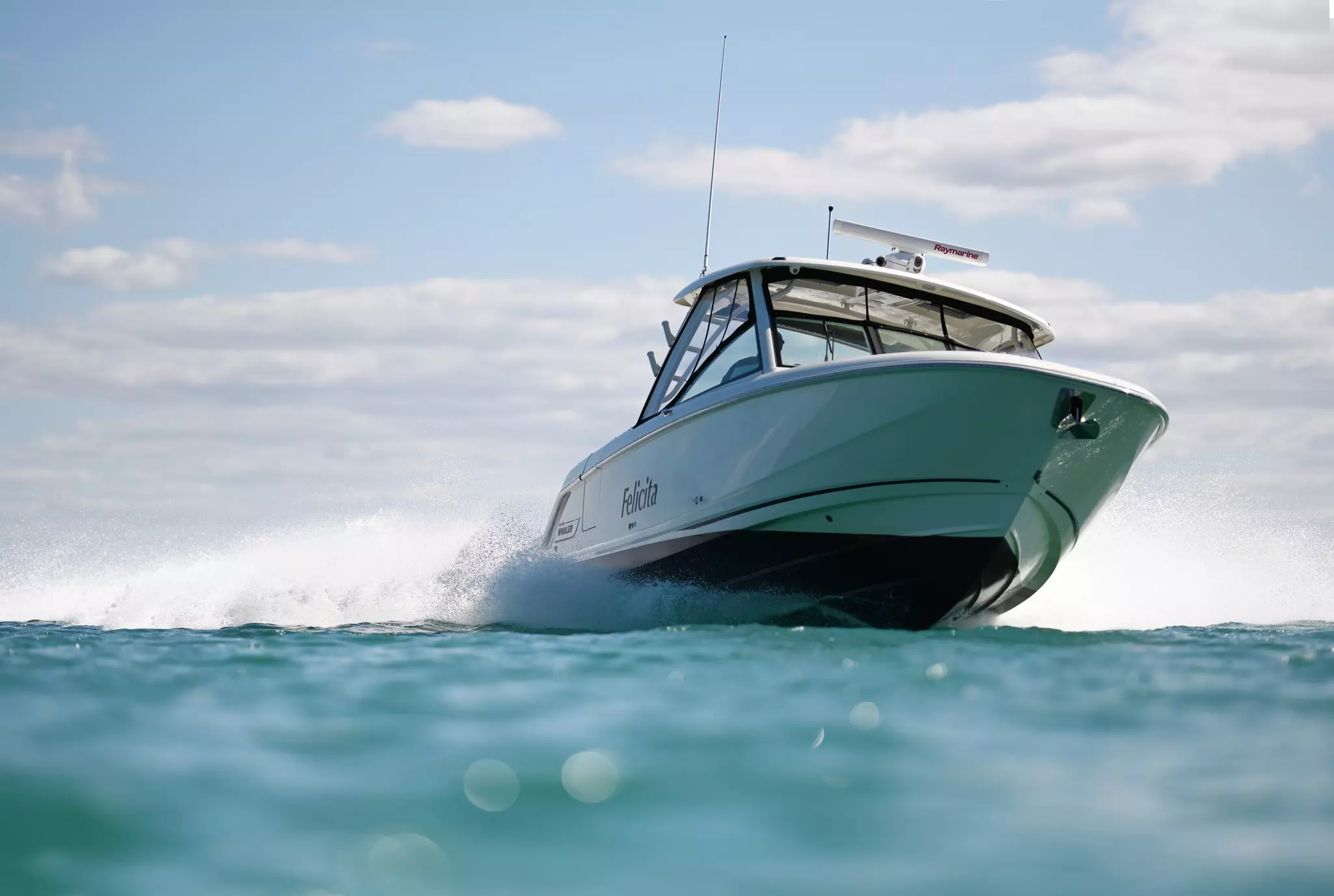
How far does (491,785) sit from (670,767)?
1.54 ft

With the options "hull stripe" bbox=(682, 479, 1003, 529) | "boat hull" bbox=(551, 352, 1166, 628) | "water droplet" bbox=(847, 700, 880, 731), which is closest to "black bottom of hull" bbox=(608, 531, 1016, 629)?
"boat hull" bbox=(551, 352, 1166, 628)

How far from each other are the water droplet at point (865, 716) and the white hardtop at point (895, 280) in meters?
4.62

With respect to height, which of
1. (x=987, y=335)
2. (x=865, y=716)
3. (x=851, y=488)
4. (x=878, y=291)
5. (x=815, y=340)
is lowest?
(x=865, y=716)

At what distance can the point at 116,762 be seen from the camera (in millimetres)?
2961

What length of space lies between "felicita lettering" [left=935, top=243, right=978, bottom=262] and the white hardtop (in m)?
0.58

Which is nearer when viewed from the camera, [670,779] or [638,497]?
[670,779]

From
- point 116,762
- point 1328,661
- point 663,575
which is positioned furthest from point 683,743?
point 663,575

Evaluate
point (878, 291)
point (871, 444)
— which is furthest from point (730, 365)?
point (871, 444)

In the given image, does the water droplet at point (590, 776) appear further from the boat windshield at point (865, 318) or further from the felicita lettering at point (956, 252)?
the felicita lettering at point (956, 252)

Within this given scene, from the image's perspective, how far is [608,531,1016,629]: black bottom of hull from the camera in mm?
7082

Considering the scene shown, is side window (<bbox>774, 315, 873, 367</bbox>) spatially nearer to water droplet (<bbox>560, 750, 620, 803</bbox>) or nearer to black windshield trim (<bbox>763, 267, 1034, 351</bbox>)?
black windshield trim (<bbox>763, 267, 1034, 351</bbox>)

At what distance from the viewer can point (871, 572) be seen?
7.22 meters

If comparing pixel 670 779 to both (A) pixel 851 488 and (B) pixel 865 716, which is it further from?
(A) pixel 851 488

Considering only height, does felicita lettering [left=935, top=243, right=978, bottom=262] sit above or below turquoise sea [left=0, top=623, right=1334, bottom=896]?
above
